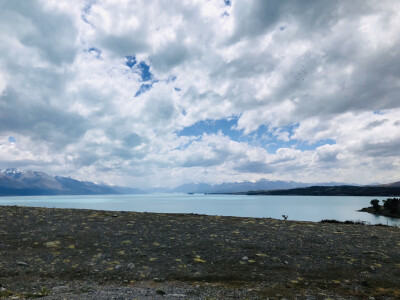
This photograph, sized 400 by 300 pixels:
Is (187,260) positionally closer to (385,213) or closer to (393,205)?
(393,205)

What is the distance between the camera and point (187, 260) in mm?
12633

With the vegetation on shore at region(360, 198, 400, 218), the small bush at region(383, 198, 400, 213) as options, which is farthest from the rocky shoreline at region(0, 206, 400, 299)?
the small bush at region(383, 198, 400, 213)

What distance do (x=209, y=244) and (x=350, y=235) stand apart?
1115cm

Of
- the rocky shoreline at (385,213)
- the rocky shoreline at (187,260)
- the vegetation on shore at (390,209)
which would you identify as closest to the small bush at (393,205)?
the vegetation on shore at (390,209)

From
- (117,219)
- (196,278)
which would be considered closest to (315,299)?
(196,278)

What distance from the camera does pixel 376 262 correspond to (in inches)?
511

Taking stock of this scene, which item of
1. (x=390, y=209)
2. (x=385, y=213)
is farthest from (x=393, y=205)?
(x=385, y=213)

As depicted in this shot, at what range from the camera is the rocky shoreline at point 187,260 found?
9305mm

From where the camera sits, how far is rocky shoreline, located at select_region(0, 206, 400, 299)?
30.5ft

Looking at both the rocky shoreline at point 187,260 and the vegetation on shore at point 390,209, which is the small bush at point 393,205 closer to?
the vegetation on shore at point 390,209

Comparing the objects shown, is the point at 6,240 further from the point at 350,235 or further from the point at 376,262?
the point at 350,235

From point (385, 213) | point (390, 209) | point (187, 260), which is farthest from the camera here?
point (385, 213)

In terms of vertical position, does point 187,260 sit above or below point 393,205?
above

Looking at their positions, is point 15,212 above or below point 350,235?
above
